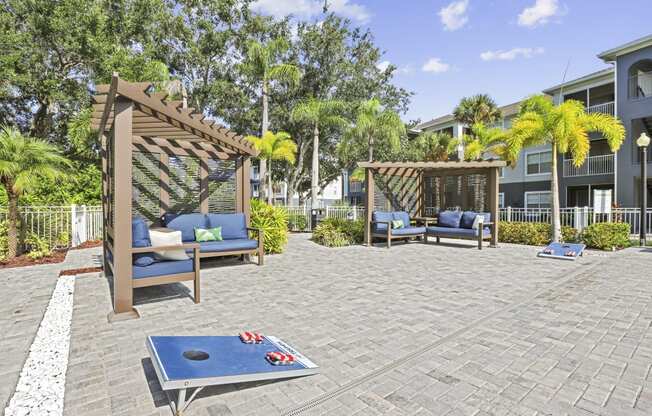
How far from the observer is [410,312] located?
4445 millimetres

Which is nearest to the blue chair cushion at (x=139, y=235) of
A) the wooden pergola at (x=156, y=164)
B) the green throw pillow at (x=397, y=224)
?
the wooden pergola at (x=156, y=164)

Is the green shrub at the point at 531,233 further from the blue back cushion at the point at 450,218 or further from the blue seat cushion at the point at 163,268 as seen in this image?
the blue seat cushion at the point at 163,268

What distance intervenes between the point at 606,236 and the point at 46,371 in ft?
41.5

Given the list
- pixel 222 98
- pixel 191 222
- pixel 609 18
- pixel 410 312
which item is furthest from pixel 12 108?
pixel 609 18

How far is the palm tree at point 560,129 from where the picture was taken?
34.3 feet

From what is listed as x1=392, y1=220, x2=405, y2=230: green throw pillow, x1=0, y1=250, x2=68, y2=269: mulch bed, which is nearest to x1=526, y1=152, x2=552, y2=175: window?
x1=392, y1=220, x2=405, y2=230: green throw pillow

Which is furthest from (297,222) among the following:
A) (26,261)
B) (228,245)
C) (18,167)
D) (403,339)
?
(403,339)

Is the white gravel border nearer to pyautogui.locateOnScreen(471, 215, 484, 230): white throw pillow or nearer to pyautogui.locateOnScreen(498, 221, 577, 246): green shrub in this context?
pyautogui.locateOnScreen(471, 215, 484, 230): white throw pillow

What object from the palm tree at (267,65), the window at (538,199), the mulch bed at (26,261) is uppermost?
the palm tree at (267,65)

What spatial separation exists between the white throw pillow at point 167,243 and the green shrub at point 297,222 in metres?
11.0

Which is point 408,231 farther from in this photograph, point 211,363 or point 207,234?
point 211,363

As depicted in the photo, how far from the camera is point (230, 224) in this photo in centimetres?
773

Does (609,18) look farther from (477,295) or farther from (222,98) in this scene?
(222,98)

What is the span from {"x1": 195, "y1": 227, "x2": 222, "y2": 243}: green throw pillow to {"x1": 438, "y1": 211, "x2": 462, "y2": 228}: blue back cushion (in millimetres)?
7642
